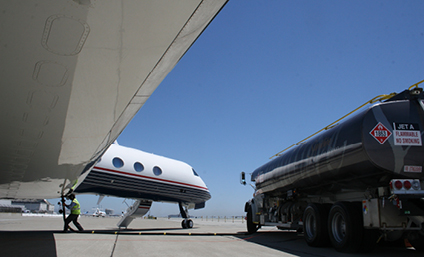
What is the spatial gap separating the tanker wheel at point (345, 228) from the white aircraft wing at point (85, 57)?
5044mm

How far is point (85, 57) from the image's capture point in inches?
107

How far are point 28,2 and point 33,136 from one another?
298cm

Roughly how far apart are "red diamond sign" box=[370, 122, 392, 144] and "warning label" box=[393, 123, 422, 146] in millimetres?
151

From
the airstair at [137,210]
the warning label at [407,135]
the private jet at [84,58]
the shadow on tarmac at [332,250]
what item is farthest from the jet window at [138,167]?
the warning label at [407,135]

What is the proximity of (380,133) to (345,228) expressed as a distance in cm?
215

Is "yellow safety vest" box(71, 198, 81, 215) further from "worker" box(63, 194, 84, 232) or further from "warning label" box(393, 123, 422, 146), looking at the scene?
"warning label" box(393, 123, 422, 146)

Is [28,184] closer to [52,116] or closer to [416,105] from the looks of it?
[52,116]

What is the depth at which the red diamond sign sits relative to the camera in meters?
6.03

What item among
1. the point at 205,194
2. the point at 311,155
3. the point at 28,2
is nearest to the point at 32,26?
the point at 28,2

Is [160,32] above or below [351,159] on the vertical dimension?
above

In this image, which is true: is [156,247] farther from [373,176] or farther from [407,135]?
[407,135]

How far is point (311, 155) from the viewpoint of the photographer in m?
8.50

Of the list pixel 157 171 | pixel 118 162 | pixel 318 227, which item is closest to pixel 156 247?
pixel 318 227
